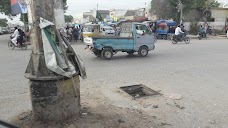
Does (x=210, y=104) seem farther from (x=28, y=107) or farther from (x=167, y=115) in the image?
(x=28, y=107)

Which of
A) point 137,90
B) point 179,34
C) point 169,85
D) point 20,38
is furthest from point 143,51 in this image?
point 20,38

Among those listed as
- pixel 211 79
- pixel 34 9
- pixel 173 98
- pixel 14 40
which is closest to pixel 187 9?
pixel 14 40

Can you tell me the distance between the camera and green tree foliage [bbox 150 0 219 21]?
3741cm

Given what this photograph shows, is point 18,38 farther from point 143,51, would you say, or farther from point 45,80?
point 45,80

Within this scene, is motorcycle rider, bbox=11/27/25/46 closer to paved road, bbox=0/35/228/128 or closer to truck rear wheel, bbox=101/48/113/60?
paved road, bbox=0/35/228/128

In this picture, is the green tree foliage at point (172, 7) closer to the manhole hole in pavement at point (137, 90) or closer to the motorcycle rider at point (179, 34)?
the motorcycle rider at point (179, 34)

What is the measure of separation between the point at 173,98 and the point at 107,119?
2.14 m

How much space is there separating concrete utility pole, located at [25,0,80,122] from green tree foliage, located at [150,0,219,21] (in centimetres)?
3592

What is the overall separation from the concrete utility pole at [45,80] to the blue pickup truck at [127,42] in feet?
25.8

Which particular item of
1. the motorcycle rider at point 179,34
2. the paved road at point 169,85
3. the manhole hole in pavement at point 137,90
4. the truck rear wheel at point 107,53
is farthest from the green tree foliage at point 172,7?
the manhole hole in pavement at point 137,90

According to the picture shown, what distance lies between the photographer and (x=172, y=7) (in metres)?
38.8

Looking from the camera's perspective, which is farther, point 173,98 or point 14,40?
point 14,40

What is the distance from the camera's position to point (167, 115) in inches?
191

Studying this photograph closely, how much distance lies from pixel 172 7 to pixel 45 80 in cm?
3749
